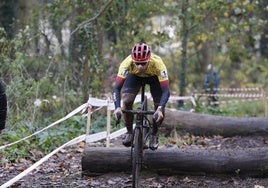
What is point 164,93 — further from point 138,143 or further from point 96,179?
point 96,179

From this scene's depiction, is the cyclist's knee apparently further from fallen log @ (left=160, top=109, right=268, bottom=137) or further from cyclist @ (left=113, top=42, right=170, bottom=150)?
fallen log @ (left=160, top=109, right=268, bottom=137)

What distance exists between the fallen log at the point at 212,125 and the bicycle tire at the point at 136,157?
4926 millimetres

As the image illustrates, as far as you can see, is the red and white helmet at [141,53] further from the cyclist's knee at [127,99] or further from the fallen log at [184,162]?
the fallen log at [184,162]

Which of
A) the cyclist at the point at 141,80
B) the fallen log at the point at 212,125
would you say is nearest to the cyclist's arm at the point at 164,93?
the cyclist at the point at 141,80

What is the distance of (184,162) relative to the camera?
7.84 metres

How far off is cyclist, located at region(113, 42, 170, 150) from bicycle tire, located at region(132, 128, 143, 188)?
310 mm

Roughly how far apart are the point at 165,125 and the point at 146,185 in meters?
4.52

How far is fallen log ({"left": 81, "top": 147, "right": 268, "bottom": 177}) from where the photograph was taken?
25.5 feet

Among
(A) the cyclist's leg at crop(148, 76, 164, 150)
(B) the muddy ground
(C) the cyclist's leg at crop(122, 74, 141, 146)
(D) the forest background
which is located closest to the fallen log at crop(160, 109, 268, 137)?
(D) the forest background

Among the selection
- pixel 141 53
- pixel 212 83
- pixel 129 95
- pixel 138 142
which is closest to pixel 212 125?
pixel 129 95

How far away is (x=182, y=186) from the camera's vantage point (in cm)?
751

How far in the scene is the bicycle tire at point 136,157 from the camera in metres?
6.86

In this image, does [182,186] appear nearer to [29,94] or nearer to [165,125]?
[165,125]

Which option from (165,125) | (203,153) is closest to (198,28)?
(165,125)
